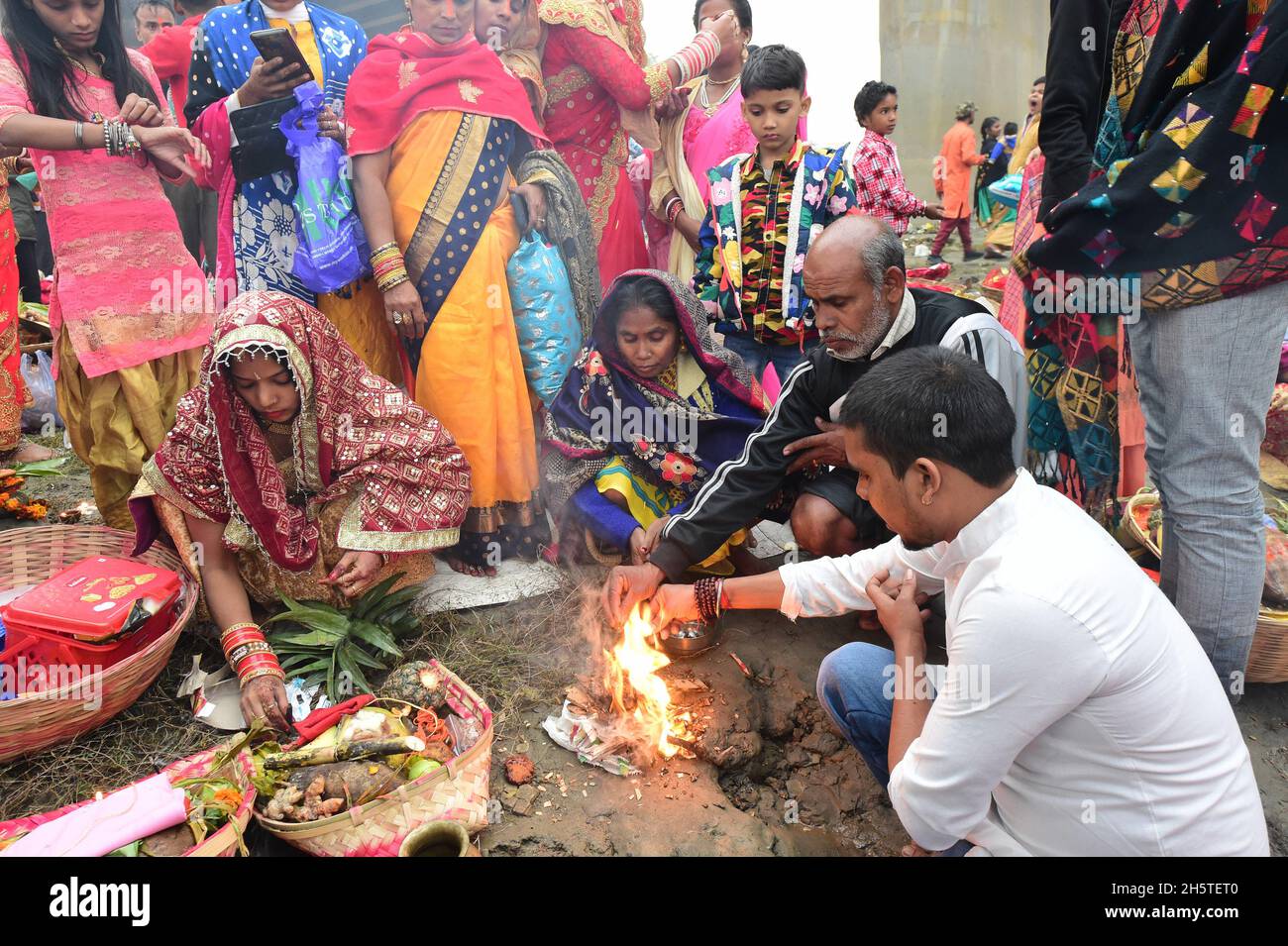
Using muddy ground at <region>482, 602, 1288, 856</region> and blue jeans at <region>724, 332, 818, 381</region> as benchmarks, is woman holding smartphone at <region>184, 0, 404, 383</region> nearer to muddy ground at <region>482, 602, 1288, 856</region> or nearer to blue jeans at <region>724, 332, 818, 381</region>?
blue jeans at <region>724, 332, 818, 381</region>

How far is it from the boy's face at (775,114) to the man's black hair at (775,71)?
23 millimetres

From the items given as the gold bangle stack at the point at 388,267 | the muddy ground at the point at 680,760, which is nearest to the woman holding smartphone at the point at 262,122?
the gold bangle stack at the point at 388,267

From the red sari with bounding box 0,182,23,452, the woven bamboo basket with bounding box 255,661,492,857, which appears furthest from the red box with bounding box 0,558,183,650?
the red sari with bounding box 0,182,23,452

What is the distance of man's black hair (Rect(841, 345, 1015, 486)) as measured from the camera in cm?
174

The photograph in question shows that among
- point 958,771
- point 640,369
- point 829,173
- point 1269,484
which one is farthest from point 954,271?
point 958,771

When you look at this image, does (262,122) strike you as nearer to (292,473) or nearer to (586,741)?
(292,473)

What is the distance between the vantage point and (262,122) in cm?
371

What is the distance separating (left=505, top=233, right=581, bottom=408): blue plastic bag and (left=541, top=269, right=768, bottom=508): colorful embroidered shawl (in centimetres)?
28

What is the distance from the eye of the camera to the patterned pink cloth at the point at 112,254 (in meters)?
3.79

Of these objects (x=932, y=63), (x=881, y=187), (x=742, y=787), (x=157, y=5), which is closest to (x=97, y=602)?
(x=742, y=787)

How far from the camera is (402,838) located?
2.32m

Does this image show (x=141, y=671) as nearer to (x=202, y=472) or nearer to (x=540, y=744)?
(x=202, y=472)

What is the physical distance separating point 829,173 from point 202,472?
10.5ft

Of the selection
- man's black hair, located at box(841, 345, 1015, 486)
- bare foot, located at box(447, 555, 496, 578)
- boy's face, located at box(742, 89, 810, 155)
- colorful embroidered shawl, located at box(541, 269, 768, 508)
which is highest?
boy's face, located at box(742, 89, 810, 155)
